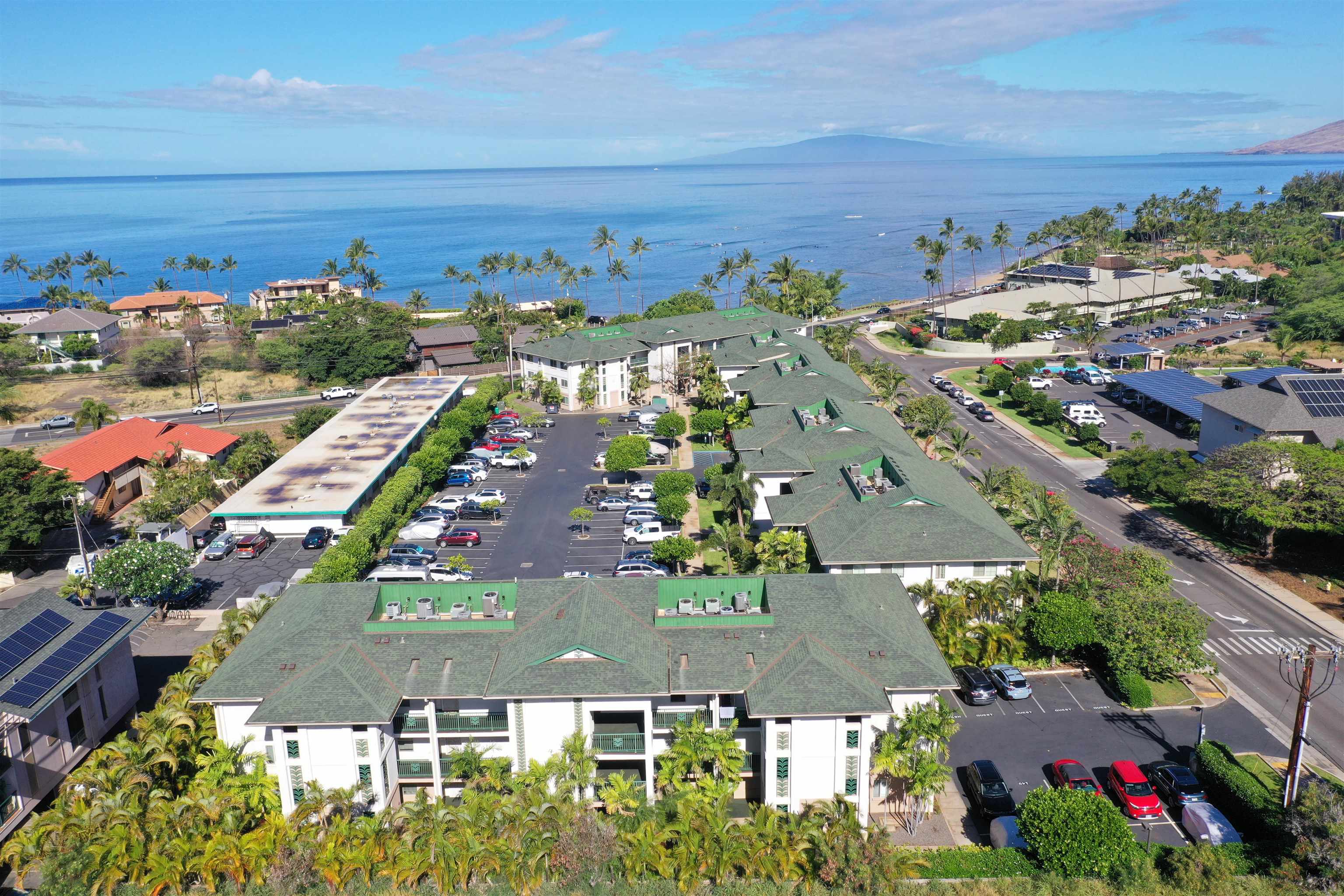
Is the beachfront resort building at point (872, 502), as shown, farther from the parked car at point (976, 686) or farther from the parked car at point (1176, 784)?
the parked car at point (1176, 784)

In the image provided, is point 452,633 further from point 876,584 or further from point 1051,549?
point 1051,549

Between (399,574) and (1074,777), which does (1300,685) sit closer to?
(1074,777)

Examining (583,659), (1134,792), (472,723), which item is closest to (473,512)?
(472,723)

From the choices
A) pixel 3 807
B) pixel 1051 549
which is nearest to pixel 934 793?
pixel 1051 549

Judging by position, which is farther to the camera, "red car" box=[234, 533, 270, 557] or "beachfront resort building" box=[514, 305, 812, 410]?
"beachfront resort building" box=[514, 305, 812, 410]

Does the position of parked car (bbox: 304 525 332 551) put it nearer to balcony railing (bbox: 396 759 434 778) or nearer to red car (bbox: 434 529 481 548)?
red car (bbox: 434 529 481 548)

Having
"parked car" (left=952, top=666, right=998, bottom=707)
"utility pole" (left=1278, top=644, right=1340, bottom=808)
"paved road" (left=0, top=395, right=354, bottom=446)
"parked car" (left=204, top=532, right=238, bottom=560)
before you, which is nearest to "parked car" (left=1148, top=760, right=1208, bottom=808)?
"utility pole" (left=1278, top=644, right=1340, bottom=808)
